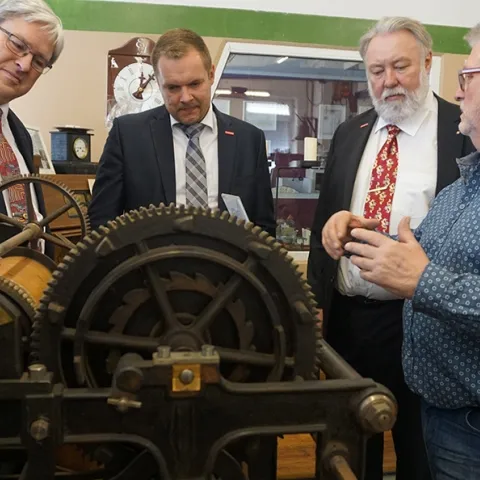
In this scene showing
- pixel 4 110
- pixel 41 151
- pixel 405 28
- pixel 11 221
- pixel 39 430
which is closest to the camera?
pixel 39 430

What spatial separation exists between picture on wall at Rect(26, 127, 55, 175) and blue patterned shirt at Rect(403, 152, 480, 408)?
2.27 meters

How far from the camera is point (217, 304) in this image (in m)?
0.93

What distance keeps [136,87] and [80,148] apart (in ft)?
1.69

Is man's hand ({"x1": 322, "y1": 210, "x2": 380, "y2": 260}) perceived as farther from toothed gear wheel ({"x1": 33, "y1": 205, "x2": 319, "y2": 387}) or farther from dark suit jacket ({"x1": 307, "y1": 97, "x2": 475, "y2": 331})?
dark suit jacket ({"x1": 307, "y1": 97, "x2": 475, "y2": 331})

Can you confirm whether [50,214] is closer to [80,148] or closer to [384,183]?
[384,183]

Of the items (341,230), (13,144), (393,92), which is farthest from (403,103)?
(13,144)

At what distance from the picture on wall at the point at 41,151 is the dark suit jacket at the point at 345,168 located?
161cm

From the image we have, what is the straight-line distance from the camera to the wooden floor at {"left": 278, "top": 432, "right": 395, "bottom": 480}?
253 cm

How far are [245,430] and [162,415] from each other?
13cm

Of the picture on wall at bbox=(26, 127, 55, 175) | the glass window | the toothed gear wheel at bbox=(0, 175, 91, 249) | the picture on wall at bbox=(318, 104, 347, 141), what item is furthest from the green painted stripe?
the toothed gear wheel at bbox=(0, 175, 91, 249)

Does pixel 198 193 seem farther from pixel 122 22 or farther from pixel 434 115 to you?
pixel 122 22

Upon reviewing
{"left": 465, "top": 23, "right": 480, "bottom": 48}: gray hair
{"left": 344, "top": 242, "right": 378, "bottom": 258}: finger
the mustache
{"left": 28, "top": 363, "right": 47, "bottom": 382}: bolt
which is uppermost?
{"left": 465, "top": 23, "right": 480, "bottom": 48}: gray hair

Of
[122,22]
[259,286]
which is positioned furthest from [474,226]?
[122,22]

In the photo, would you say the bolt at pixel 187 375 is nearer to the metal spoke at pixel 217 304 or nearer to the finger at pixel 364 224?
the metal spoke at pixel 217 304
